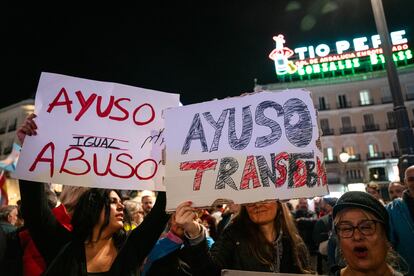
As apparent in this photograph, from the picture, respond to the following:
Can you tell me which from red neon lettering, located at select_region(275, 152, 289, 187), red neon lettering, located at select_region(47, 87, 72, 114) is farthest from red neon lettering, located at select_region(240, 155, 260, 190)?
red neon lettering, located at select_region(47, 87, 72, 114)

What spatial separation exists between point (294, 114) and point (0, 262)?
2.27m

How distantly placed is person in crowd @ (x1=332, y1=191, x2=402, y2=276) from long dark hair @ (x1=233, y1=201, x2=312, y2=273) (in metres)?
0.61

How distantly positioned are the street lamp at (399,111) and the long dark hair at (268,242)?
3.39 metres

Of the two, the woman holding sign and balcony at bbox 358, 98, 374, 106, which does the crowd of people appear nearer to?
the woman holding sign

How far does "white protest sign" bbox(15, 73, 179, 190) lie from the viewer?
2.71 m

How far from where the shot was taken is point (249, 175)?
7.68 ft

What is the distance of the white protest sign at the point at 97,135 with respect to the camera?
271 cm

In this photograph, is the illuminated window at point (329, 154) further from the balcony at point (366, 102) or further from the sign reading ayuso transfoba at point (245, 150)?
the sign reading ayuso transfoba at point (245, 150)

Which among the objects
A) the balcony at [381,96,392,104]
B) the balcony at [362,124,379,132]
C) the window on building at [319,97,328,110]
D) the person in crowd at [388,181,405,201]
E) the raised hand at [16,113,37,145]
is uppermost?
the window on building at [319,97,328,110]

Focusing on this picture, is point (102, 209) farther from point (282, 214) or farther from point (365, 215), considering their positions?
point (365, 215)

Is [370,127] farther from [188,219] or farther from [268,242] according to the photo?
[188,219]

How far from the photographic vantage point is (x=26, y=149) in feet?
8.71

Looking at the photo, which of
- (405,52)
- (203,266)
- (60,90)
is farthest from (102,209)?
(405,52)

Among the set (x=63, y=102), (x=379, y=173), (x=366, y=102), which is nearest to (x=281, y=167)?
(x=63, y=102)
